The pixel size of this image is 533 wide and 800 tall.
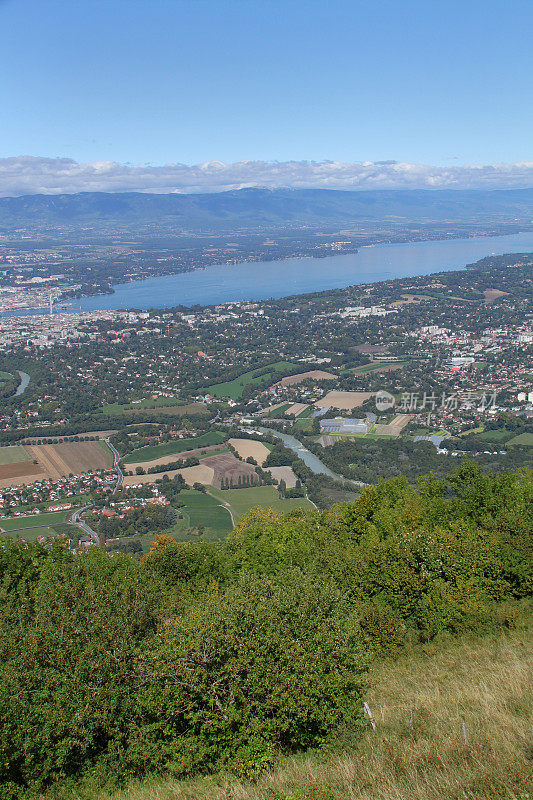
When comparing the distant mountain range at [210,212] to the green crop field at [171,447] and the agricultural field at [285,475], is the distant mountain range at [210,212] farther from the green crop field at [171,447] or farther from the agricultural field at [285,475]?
the agricultural field at [285,475]

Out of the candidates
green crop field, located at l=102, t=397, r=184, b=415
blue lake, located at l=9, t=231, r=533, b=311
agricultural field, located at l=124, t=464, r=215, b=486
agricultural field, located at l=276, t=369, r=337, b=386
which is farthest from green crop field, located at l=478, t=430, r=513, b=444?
blue lake, located at l=9, t=231, r=533, b=311

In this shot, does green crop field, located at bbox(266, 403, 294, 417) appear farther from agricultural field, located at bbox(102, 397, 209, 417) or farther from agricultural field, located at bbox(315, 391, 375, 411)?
agricultural field, located at bbox(102, 397, 209, 417)

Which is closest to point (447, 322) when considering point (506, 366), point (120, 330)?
point (506, 366)

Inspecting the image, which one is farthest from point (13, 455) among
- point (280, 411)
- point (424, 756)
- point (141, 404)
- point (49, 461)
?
point (424, 756)

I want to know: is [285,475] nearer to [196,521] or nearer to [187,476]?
[187,476]

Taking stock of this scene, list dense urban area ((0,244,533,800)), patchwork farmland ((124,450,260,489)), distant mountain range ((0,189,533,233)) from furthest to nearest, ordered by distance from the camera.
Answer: distant mountain range ((0,189,533,233))
patchwork farmland ((124,450,260,489))
dense urban area ((0,244,533,800))
